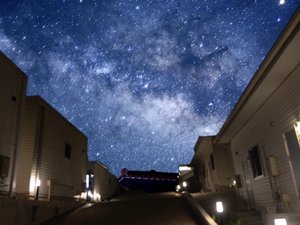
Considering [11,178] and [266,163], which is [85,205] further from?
[266,163]

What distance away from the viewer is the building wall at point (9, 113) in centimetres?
1282

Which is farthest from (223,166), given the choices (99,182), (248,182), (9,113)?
(9,113)

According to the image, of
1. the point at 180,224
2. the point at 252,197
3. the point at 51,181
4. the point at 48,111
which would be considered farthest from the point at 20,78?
the point at 252,197

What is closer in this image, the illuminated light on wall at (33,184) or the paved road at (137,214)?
the paved road at (137,214)

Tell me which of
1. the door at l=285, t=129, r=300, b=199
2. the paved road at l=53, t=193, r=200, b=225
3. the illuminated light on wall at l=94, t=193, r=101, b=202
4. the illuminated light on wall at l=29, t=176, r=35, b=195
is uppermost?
the illuminated light on wall at l=94, t=193, r=101, b=202

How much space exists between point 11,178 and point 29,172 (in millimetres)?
3081

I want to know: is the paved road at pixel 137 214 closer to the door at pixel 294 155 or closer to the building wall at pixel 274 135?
the building wall at pixel 274 135

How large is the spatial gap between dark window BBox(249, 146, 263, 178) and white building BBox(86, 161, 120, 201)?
17.3 m

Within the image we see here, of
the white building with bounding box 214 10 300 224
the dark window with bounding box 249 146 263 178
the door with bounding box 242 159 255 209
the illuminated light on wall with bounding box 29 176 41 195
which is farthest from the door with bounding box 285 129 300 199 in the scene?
the illuminated light on wall with bounding box 29 176 41 195

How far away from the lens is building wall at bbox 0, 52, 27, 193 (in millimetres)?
12820

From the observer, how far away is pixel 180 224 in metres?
12.1

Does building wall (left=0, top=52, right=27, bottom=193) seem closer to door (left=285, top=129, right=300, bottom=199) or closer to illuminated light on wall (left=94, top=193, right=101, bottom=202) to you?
door (left=285, top=129, right=300, bottom=199)

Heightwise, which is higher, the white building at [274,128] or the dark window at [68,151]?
the dark window at [68,151]

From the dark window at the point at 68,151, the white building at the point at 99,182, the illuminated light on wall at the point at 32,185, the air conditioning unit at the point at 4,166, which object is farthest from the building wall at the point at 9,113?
the white building at the point at 99,182
